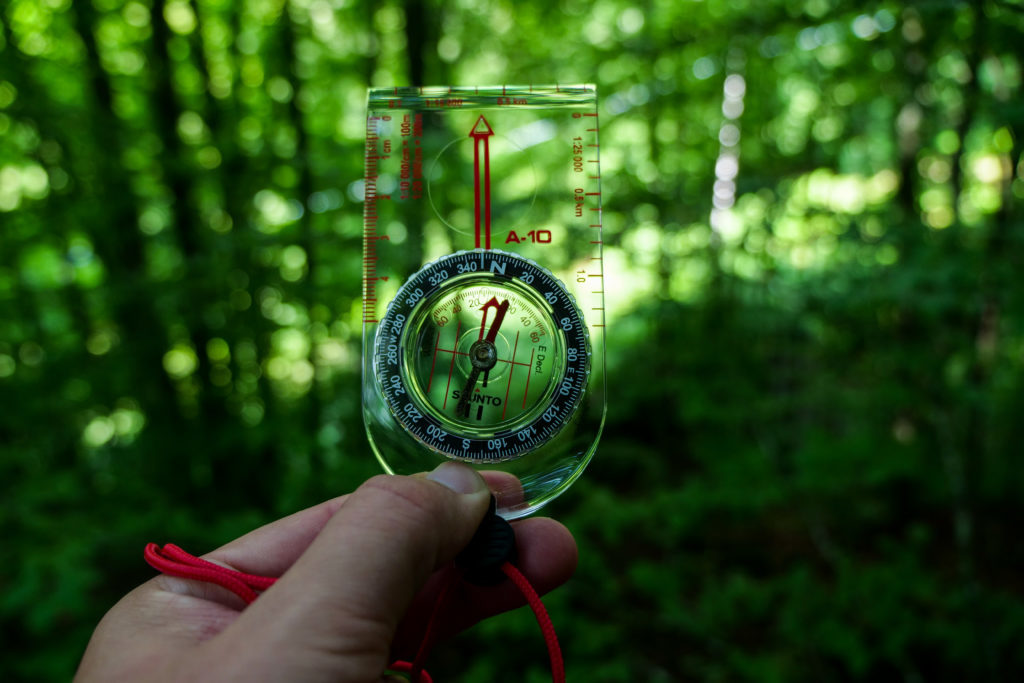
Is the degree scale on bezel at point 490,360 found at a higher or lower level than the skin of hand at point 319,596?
higher

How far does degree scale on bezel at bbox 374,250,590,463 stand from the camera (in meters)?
1.08

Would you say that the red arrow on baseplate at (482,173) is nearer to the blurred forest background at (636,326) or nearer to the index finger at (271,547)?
the index finger at (271,547)

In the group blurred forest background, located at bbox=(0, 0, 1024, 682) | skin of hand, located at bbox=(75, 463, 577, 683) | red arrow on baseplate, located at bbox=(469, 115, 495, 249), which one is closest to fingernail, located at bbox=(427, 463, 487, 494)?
skin of hand, located at bbox=(75, 463, 577, 683)

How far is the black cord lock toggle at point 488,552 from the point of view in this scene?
0.99 metres

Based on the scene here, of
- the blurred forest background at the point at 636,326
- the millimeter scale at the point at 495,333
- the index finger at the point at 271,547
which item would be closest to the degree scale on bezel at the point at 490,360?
the millimeter scale at the point at 495,333

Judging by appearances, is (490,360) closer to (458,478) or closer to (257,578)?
(458,478)

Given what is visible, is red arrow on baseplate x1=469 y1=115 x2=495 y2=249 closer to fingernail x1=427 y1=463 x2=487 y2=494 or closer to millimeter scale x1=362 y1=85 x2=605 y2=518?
millimeter scale x1=362 y1=85 x2=605 y2=518

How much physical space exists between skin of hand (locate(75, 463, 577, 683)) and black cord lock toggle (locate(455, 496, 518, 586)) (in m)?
0.03

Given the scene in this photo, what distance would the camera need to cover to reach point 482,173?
1.18 meters

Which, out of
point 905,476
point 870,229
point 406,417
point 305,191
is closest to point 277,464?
point 305,191

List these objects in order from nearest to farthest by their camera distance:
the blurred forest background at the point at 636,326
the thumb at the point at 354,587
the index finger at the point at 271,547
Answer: the thumb at the point at 354,587
the index finger at the point at 271,547
the blurred forest background at the point at 636,326

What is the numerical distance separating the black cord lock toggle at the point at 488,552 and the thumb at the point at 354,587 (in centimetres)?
7

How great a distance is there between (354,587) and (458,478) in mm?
269

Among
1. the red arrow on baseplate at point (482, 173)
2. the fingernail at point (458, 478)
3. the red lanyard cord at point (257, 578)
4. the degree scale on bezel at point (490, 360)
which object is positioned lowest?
the red lanyard cord at point (257, 578)
